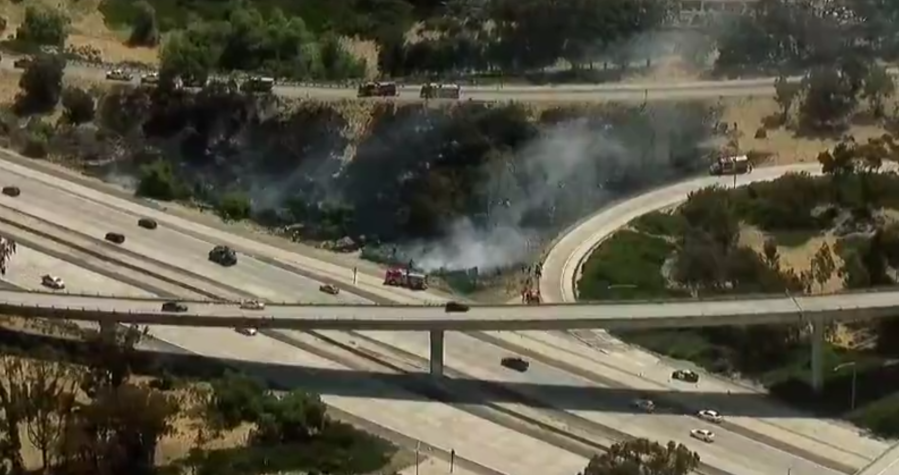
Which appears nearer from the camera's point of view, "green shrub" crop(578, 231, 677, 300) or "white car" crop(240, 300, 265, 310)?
"white car" crop(240, 300, 265, 310)

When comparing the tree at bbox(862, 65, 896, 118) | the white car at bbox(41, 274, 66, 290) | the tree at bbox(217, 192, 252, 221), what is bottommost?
the white car at bbox(41, 274, 66, 290)

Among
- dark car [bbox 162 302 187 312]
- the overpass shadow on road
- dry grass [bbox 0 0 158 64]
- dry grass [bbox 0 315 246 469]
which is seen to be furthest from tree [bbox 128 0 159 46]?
dry grass [bbox 0 315 246 469]

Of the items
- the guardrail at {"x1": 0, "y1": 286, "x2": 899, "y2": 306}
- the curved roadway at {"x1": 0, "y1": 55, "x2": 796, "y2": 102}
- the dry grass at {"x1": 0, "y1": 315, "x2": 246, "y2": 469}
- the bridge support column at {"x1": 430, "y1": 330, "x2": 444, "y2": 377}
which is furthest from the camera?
the curved roadway at {"x1": 0, "y1": 55, "x2": 796, "y2": 102}

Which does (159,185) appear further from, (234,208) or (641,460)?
(641,460)

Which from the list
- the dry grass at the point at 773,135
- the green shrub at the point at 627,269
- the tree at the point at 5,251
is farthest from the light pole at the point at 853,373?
the tree at the point at 5,251

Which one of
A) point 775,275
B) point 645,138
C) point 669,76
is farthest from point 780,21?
point 775,275

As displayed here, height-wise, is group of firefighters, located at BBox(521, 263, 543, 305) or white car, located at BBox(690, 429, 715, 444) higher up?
group of firefighters, located at BBox(521, 263, 543, 305)

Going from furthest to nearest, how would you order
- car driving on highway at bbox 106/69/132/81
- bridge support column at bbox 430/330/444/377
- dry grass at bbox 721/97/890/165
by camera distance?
car driving on highway at bbox 106/69/132/81, dry grass at bbox 721/97/890/165, bridge support column at bbox 430/330/444/377

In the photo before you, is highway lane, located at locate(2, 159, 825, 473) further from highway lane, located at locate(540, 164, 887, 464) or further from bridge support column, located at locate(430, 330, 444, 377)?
highway lane, located at locate(540, 164, 887, 464)
